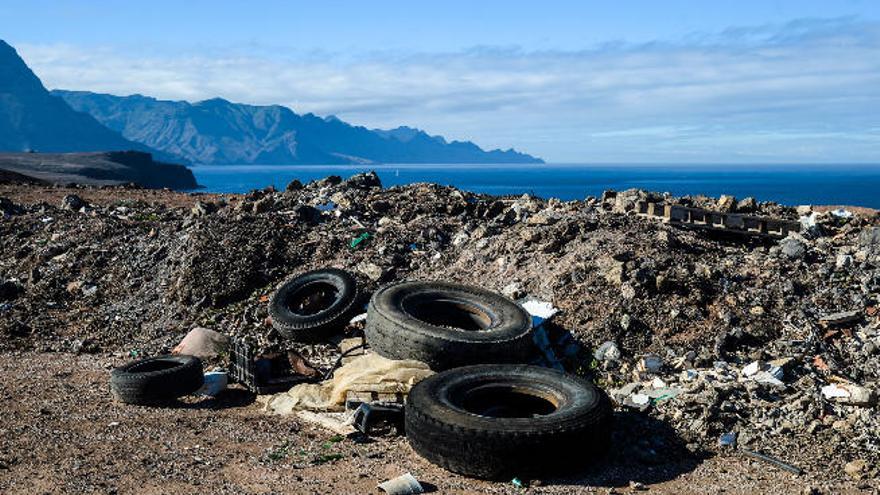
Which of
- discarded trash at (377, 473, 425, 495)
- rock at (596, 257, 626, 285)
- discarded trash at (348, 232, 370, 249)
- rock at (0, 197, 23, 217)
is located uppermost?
rock at (596, 257, 626, 285)

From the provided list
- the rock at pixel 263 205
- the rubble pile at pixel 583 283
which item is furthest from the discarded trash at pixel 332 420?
the rock at pixel 263 205

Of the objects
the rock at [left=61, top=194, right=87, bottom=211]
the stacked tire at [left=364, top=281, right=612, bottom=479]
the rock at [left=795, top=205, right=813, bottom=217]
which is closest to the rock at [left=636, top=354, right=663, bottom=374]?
the stacked tire at [left=364, top=281, right=612, bottom=479]

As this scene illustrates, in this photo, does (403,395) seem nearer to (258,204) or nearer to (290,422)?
(290,422)

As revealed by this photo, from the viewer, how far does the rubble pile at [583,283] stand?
7.71 meters

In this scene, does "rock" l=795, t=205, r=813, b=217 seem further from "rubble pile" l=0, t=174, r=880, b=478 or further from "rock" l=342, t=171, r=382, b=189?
"rock" l=342, t=171, r=382, b=189

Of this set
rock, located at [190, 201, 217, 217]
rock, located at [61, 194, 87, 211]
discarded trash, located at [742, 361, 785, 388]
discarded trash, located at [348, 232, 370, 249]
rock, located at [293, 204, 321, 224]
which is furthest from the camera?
rock, located at [61, 194, 87, 211]

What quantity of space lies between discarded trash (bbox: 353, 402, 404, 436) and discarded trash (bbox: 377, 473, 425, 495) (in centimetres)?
127

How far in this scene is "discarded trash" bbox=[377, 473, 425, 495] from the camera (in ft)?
20.0

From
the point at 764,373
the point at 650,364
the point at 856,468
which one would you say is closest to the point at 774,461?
the point at 856,468

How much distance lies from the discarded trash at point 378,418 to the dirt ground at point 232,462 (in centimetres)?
20

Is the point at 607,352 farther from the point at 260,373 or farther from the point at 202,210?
the point at 202,210

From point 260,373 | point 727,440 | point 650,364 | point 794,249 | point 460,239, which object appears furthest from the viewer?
point 460,239

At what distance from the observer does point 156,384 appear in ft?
27.7

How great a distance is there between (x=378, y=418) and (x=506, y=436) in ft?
5.52
